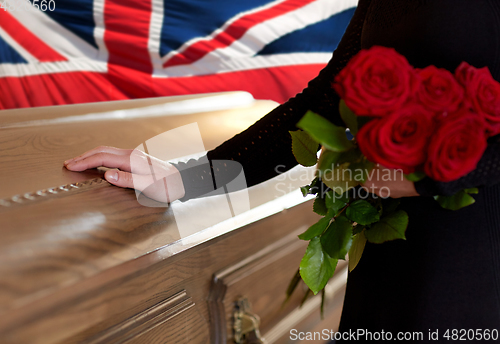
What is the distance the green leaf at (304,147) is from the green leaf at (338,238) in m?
0.10

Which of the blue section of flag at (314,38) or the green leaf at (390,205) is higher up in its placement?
the blue section of flag at (314,38)

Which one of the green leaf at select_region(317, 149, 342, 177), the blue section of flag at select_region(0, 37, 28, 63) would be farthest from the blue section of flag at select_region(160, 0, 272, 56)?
the green leaf at select_region(317, 149, 342, 177)

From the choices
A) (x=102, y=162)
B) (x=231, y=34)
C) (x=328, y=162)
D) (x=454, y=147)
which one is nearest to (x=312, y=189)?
(x=328, y=162)

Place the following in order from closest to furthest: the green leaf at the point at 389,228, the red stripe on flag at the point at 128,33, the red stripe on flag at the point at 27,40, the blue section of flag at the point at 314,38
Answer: the green leaf at the point at 389,228, the red stripe on flag at the point at 27,40, the red stripe on flag at the point at 128,33, the blue section of flag at the point at 314,38

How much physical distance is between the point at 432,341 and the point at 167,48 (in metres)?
1.55

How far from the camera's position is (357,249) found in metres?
0.58

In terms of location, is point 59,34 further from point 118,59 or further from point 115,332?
point 115,332

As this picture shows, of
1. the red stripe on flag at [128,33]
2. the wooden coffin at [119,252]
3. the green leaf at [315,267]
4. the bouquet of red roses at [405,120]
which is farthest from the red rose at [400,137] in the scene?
the red stripe on flag at [128,33]

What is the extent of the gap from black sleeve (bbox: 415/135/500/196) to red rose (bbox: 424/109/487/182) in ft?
0.20

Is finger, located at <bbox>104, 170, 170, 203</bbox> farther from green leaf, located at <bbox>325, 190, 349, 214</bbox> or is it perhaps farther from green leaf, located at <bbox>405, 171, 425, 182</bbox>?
green leaf, located at <bbox>405, 171, 425, 182</bbox>

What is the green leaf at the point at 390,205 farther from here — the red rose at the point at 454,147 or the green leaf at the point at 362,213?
the red rose at the point at 454,147

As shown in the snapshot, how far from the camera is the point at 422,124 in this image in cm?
41

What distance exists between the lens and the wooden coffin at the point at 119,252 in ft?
1.43

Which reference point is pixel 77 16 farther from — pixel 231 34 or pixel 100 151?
pixel 100 151
